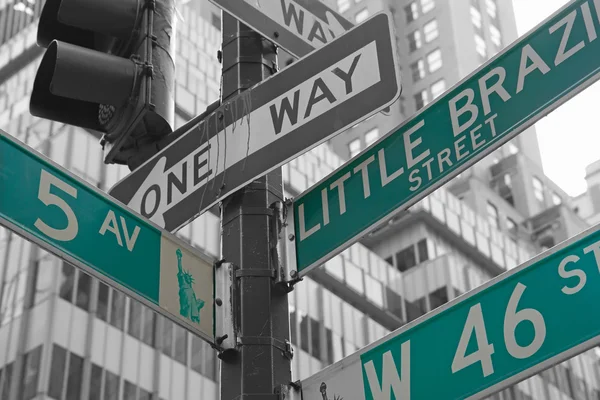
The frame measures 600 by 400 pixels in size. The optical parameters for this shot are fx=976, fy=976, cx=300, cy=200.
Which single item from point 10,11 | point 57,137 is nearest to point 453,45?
point 10,11

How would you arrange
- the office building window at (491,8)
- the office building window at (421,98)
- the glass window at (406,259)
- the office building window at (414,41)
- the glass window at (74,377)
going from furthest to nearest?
the office building window at (491,8) < the office building window at (414,41) < the office building window at (421,98) < the glass window at (406,259) < the glass window at (74,377)

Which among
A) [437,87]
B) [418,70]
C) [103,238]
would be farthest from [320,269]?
[103,238]

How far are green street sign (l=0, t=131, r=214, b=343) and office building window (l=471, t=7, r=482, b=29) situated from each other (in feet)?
204

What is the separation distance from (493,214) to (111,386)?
34348mm

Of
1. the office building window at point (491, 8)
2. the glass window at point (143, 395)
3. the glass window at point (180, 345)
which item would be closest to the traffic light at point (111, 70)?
the glass window at point (143, 395)

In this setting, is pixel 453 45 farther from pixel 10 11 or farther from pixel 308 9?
pixel 308 9

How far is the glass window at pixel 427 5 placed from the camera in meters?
63.6

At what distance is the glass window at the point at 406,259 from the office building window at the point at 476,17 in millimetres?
23631

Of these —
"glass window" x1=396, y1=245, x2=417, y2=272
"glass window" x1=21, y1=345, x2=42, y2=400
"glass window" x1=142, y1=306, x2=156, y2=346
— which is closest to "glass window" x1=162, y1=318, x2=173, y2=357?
"glass window" x1=142, y1=306, x2=156, y2=346

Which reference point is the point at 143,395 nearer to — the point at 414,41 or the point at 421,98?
the point at 421,98

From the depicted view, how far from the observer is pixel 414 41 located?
62.9 metres

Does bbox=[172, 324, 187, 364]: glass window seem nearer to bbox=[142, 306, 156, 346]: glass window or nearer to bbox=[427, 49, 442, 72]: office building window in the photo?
bbox=[142, 306, 156, 346]: glass window

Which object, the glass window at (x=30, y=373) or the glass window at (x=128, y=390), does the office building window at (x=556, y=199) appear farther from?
the glass window at (x=30, y=373)

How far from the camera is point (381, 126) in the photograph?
184 feet
